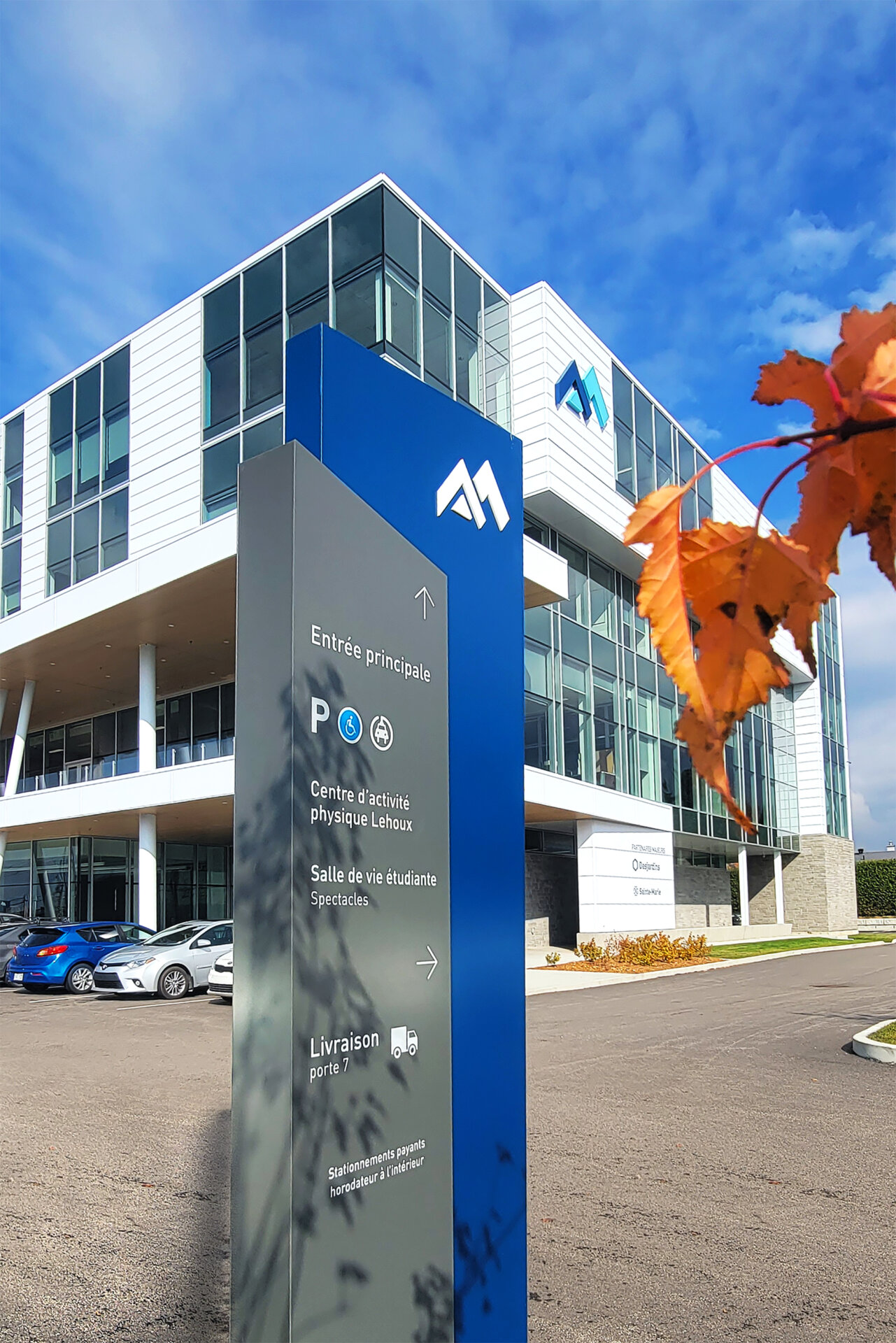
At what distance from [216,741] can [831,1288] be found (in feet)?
77.2

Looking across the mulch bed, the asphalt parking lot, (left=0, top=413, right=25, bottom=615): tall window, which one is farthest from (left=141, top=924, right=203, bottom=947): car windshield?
(left=0, top=413, right=25, bottom=615): tall window

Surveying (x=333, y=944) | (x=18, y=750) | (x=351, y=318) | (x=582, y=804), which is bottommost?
(x=333, y=944)

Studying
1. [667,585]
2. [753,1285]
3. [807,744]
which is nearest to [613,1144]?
[753,1285]

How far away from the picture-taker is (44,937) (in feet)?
76.2

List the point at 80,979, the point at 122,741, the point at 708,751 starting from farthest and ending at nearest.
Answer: the point at 122,741, the point at 80,979, the point at 708,751

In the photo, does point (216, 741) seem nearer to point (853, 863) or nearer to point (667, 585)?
point (667, 585)

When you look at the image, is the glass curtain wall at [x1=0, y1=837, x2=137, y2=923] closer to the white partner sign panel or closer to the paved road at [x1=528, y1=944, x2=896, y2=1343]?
the white partner sign panel

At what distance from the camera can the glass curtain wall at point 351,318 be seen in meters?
25.7

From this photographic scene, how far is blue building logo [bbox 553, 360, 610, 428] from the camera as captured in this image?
1222 inches

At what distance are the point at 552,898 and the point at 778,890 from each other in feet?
65.9

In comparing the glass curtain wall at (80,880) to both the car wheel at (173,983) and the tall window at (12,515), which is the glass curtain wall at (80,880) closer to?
the tall window at (12,515)

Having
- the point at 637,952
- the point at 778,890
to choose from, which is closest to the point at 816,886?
the point at 778,890

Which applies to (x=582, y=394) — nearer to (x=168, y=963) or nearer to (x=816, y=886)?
(x=168, y=963)

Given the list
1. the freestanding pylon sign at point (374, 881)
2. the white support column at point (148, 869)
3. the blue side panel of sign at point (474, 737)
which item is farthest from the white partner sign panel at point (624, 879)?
the freestanding pylon sign at point (374, 881)
